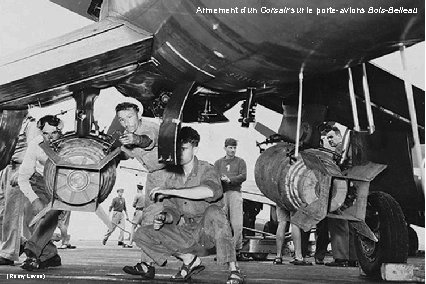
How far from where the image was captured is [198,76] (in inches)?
83.0

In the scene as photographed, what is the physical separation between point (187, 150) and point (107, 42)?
27.9 inches

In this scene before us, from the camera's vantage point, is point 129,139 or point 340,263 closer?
point 129,139

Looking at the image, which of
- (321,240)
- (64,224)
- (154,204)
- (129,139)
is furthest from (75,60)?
(64,224)

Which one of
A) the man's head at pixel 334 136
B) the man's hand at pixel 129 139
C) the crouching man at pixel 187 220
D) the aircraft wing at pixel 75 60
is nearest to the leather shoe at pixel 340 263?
the man's head at pixel 334 136

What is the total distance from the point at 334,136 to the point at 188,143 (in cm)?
106

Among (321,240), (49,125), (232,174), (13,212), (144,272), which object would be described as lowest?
(144,272)

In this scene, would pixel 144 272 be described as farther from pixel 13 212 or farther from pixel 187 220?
pixel 13 212

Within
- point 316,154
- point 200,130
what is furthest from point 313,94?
point 200,130

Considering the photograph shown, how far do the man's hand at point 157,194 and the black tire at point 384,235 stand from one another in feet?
3.40

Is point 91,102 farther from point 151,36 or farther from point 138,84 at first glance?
point 151,36

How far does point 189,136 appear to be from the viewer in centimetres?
254

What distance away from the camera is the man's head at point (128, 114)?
2.76 metres

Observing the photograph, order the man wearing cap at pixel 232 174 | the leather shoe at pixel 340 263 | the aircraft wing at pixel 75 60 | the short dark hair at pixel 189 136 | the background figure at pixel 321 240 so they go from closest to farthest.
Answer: the aircraft wing at pixel 75 60 < the short dark hair at pixel 189 136 < the man wearing cap at pixel 232 174 < the leather shoe at pixel 340 263 < the background figure at pixel 321 240

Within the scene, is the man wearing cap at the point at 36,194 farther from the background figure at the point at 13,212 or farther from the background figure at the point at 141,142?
the background figure at the point at 141,142
